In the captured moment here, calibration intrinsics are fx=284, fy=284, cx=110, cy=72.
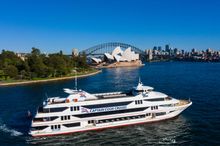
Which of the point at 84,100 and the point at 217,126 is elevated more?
the point at 84,100

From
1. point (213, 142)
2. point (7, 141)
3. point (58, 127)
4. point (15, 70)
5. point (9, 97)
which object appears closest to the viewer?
point (213, 142)

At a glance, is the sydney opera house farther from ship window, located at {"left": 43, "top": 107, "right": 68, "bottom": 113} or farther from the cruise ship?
ship window, located at {"left": 43, "top": 107, "right": 68, "bottom": 113}

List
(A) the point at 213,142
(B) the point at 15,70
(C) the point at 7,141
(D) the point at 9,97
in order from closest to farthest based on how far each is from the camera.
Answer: (A) the point at 213,142 → (C) the point at 7,141 → (D) the point at 9,97 → (B) the point at 15,70

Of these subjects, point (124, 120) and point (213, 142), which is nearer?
point (213, 142)

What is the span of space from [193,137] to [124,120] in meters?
7.56

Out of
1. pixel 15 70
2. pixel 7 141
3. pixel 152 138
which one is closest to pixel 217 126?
pixel 152 138

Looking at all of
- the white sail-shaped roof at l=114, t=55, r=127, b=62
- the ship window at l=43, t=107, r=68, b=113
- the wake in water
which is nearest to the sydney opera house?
the white sail-shaped roof at l=114, t=55, r=127, b=62

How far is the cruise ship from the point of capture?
2915 centimetres

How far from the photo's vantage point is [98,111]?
30344 millimetres

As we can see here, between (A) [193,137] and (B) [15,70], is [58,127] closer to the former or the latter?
(A) [193,137]

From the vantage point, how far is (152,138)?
27.2 metres

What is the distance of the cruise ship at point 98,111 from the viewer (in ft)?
95.6

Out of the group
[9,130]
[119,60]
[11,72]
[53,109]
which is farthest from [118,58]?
[53,109]

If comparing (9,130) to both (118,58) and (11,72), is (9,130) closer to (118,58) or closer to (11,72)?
(11,72)
